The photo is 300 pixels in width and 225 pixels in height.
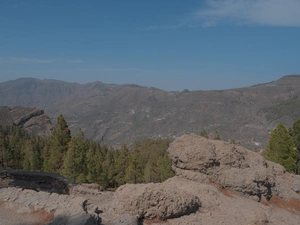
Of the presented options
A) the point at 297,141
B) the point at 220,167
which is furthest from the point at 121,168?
the point at 220,167

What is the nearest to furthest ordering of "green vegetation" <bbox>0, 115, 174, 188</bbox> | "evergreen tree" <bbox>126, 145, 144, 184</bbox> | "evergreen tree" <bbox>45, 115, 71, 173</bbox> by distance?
1. "green vegetation" <bbox>0, 115, 174, 188</bbox>
2. "evergreen tree" <bbox>45, 115, 71, 173</bbox>
3. "evergreen tree" <bbox>126, 145, 144, 184</bbox>

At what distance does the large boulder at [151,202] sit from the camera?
14594 millimetres

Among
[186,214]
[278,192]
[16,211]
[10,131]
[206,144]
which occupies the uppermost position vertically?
[206,144]

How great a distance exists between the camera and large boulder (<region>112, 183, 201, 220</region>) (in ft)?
47.9

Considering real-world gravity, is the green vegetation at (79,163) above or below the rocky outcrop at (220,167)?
below

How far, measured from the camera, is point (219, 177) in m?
21.3

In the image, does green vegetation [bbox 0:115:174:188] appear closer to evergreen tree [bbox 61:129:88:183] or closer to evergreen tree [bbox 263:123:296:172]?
evergreen tree [bbox 61:129:88:183]

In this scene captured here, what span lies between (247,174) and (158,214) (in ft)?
31.6

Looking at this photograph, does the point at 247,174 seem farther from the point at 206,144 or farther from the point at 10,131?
the point at 10,131

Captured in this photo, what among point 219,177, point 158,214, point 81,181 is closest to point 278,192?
point 219,177

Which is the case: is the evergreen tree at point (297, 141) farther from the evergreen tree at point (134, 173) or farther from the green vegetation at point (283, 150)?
the evergreen tree at point (134, 173)

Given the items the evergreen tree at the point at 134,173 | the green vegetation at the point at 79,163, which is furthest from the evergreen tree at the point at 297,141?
the evergreen tree at the point at 134,173

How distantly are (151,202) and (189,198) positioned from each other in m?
2.78

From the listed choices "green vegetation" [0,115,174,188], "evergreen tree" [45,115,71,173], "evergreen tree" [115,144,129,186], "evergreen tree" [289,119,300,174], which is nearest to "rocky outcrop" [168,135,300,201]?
"green vegetation" [0,115,174,188]
